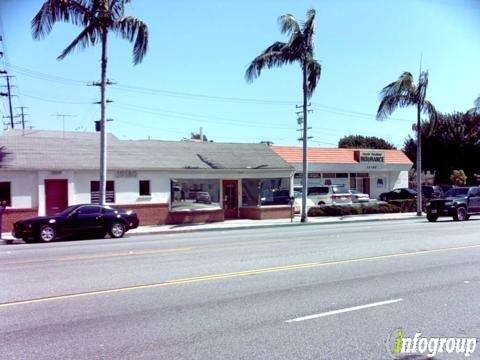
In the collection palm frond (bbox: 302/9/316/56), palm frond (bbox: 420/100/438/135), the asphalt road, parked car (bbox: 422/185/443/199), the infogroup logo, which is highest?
palm frond (bbox: 302/9/316/56)

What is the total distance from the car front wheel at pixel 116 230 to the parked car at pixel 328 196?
1918 cm

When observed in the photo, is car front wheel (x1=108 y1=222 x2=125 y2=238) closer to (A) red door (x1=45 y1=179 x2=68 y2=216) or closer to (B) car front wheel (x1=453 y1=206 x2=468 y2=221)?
(A) red door (x1=45 y1=179 x2=68 y2=216)

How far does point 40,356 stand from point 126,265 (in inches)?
264

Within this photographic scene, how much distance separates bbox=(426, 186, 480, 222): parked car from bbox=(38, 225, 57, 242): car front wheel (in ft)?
60.8

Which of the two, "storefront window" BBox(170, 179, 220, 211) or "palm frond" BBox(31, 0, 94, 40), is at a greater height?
"palm frond" BBox(31, 0, 94, 40)

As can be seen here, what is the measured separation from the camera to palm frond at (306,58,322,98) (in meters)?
29.7

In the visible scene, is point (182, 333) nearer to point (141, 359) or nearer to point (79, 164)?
point (141, 359)

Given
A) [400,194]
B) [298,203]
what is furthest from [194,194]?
[400,194]

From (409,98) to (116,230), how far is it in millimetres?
21062

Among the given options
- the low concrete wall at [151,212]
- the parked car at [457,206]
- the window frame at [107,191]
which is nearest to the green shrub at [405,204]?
the parked car at [457,206]

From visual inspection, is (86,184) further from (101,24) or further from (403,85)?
(403,85)

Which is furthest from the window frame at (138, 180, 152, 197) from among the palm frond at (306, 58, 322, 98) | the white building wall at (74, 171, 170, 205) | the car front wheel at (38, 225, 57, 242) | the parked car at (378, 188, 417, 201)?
the parked car at (378, 188, 417, 201)

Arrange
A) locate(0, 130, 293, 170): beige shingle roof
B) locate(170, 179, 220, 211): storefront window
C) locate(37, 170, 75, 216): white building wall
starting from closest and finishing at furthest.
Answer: locate(37, 170, 75, 216): white building wall < locate(0, 130, 293, 170): beige shingle roof < locate(170, 179, 220, 211): storefront window

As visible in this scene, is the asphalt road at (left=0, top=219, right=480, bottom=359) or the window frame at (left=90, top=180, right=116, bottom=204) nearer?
the asphalt road at (left=0, top=219, right=480, bottom=359)
